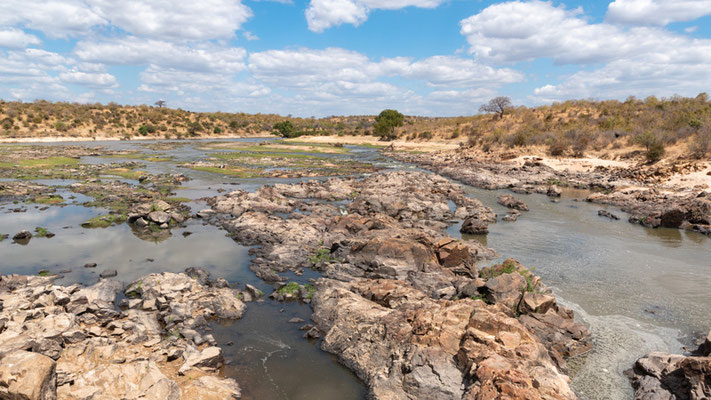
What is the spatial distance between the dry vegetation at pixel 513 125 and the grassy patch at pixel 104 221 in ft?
180

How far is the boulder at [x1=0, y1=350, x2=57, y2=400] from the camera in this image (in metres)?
7.74

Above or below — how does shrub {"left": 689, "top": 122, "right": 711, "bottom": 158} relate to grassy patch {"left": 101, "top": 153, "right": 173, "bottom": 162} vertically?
above

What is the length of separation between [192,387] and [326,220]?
53.2 ft

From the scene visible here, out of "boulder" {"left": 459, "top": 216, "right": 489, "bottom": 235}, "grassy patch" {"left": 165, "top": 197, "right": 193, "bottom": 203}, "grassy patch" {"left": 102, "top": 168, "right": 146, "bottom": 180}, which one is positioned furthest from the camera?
"grassy patch" {"left": 102, "top": 168, "right": 146, "bottom": 180}

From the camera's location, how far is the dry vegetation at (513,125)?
167ft

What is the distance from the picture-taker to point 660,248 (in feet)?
74.8

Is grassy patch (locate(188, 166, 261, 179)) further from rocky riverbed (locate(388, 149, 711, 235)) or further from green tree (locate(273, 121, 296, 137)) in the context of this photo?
green tree (locate(273, 121, 296, 137))

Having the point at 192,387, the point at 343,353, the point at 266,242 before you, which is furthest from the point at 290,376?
the point at 266,242

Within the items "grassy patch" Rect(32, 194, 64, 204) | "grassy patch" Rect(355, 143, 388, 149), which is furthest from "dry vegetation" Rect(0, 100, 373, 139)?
"grassy patch" Rect(32, 194, 64, 204)

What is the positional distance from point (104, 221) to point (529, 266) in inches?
1025

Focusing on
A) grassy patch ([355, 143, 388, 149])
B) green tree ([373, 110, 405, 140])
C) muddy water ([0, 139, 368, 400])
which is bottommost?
muddy water ([0, 139, 368, 400])

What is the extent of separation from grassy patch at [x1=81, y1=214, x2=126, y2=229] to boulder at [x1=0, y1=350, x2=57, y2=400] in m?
17.9

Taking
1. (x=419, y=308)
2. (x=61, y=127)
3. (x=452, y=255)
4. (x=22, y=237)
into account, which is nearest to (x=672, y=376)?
(x=419, y=308)

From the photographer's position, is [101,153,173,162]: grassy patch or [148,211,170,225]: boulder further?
[101,153,173,162]: grassy patch
